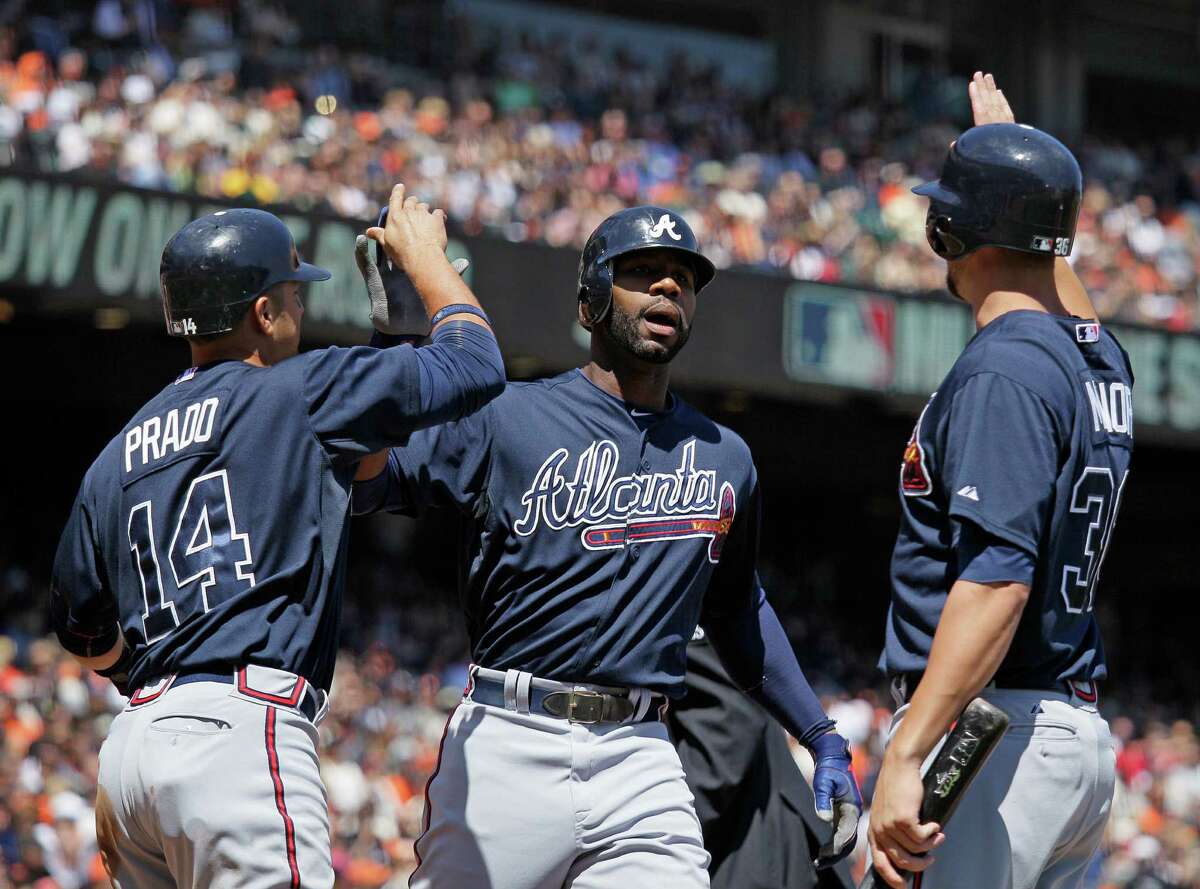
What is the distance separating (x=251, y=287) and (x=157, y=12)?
47.4 feet

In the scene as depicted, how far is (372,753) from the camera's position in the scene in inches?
462

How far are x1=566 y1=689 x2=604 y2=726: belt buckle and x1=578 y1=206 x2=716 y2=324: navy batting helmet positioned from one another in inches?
33.7

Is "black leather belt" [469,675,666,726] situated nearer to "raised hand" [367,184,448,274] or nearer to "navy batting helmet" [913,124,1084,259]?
"raised hand" [367,184,448,274]

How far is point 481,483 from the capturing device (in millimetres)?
3924

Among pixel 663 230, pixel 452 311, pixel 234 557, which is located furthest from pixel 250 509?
pixel 663 230

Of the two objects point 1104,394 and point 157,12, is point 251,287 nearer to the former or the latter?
point 1104,394

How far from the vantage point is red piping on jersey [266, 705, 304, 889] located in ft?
11.0

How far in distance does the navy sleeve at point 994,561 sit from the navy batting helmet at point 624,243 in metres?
1.08

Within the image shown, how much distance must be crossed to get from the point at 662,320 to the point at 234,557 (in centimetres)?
112

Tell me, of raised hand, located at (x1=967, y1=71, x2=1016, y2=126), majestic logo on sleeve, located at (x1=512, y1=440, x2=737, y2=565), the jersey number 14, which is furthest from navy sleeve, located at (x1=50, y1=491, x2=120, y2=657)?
raised hand, located at (x1=967, y1=71, x2=1016, y2=126)

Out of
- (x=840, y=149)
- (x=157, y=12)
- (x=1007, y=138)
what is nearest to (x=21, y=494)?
(x=157, y=12)

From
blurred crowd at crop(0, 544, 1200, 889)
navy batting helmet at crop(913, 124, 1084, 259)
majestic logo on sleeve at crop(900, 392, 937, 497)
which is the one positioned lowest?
blurred crowd at crop(0, 544, 1200, 889)

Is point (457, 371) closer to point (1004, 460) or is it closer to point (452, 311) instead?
point (452, 311)

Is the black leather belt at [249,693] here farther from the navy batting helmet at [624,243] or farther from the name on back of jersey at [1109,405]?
the name on back of jersey at [1109,405]
